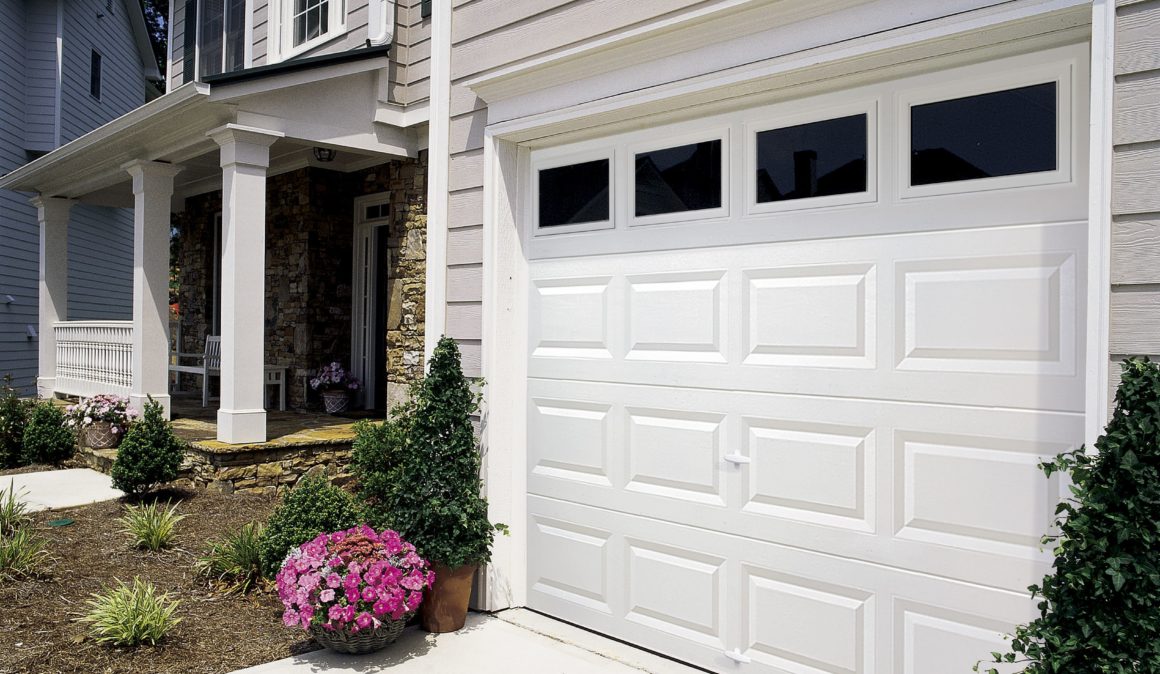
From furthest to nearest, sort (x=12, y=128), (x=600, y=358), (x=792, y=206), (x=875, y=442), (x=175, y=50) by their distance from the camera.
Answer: (x=12, y=128) < (x=175, y=50) < (x=600, y=358) < (x=792, y=206) < (x=875, y=442)

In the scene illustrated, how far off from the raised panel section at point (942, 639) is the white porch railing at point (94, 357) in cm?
818

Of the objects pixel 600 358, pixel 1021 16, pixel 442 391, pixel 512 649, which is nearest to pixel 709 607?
pixel 512 649

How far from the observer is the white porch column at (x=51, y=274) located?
10570 millimetres

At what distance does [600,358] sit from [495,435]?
0.70 m

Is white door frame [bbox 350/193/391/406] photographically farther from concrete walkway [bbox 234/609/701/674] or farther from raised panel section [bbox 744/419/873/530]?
raised panel section [bbox 744/419/873/530]

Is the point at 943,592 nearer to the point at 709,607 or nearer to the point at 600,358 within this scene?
the point at 709,607

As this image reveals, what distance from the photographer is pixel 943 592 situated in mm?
2711

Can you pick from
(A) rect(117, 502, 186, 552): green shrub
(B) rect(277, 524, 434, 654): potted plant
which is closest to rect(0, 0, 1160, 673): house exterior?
(B) rect(277, 524, 434, 654): potted plant

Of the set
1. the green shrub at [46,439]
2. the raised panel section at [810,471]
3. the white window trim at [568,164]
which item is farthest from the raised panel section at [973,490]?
the green shrub at [46,439]

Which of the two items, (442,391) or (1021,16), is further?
(442,391)

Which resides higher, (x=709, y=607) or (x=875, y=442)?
(x=875, y=442)

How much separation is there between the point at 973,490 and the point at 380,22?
7038mm

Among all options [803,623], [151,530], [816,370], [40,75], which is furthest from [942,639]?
[40,75]

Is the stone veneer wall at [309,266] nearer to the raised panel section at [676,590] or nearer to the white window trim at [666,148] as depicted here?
the white window trim at [666,148]
